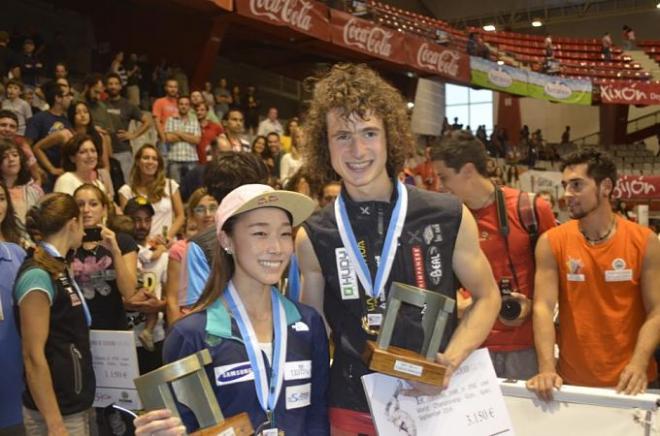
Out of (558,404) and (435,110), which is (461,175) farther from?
(435,110)

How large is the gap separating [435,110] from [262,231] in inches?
616

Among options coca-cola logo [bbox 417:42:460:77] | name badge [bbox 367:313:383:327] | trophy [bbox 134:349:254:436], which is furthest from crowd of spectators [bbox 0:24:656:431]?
coca-cola logo [bbox 417:42:460:77]

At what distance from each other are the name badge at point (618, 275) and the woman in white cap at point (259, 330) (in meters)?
1.57

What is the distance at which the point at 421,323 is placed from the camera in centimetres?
183

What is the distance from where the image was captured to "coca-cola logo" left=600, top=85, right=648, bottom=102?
1841 cm

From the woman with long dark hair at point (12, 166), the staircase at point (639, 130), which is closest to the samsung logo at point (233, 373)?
the woman with long dark hair at point (12, 166)

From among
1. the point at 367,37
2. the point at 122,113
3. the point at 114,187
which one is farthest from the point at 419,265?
the point at 367,37

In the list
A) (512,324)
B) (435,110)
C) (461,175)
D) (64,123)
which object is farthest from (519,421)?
(435,110)

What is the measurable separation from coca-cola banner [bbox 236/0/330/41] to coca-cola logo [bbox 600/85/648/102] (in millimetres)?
9257

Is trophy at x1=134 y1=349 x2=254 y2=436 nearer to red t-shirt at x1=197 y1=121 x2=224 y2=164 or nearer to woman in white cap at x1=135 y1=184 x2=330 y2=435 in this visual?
woman in white cap at x1=135 y1=184 x2=330 y2=435

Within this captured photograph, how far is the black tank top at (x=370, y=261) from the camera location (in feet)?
6.51

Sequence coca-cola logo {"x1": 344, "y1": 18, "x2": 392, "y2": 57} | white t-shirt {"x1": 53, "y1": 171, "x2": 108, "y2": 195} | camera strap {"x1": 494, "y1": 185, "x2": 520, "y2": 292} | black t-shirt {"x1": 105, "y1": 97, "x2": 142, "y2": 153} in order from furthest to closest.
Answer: coca-cola logo {"x1": 344, "y1": 18, "x2": 392, "y2": 57}, black t-shirt {"x1": 105, "y1": 97, "x2": 142, "y2": 153}, white t-shirt {"x1": 53, "y1": 171, "x2": 108, "y2": 195}, camera strap {"x1": 494, "y1": 185, "x2": 520, "y2": 292}

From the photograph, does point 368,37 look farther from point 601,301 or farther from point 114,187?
point 601,301

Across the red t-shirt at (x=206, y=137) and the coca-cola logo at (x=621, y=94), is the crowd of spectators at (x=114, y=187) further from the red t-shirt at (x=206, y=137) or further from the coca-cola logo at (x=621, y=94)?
the coca-cola logo at (x=621, y=94)
